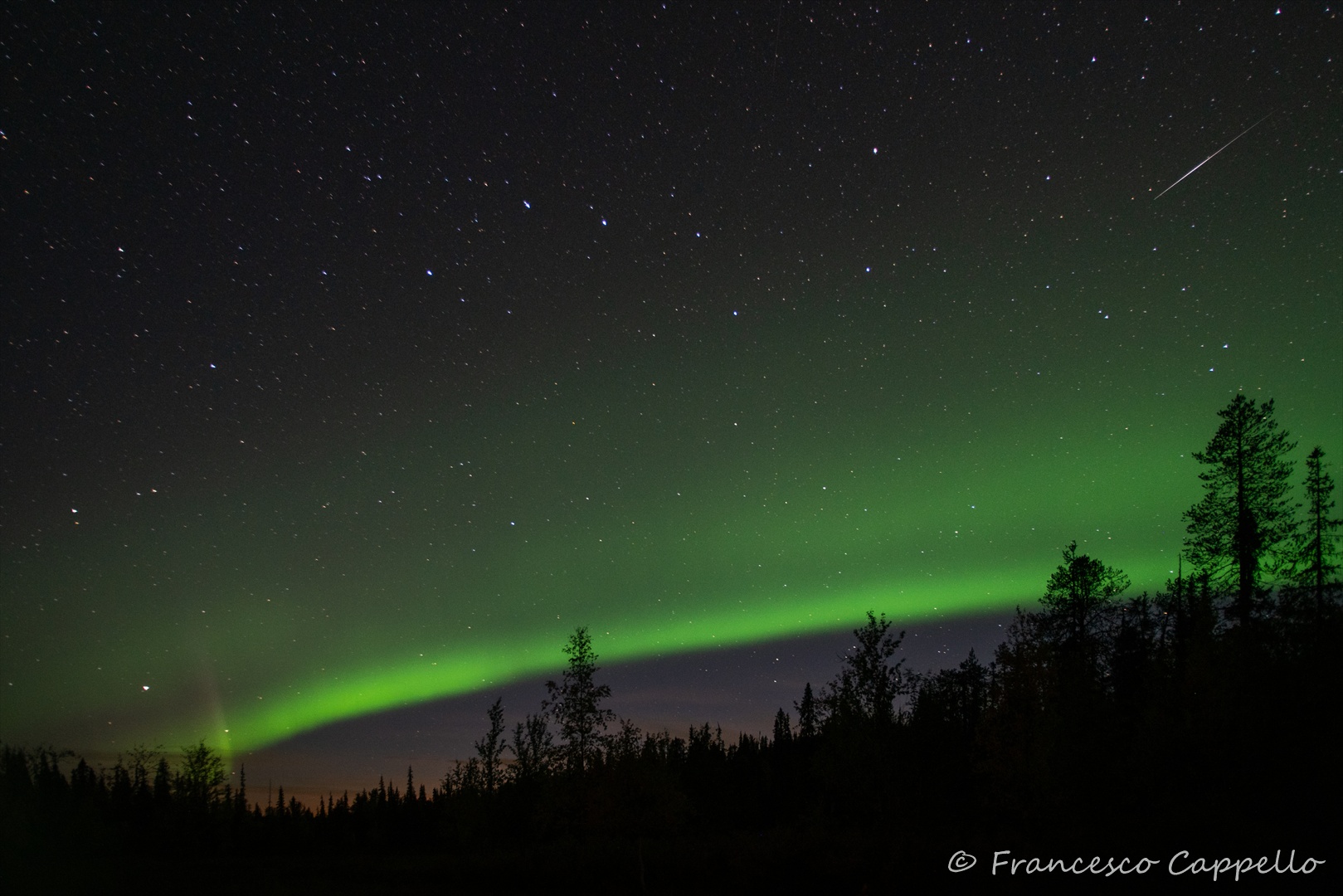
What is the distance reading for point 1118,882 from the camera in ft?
63.6

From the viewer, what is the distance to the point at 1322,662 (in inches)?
1078

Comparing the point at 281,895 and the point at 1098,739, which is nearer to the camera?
the point at 1098,739

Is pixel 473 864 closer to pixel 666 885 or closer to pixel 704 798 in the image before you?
pixel 666 885

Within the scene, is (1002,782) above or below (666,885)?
above

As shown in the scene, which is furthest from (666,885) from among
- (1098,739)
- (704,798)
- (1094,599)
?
(704,798)

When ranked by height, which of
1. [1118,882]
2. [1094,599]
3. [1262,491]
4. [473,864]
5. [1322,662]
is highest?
[1262,491]

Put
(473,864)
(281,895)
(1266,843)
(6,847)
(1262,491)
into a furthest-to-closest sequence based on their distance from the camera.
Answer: (6,847) < (473,864) < (281,895) < (1262,491) < (1266,843)

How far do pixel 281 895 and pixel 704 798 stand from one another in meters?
44.5

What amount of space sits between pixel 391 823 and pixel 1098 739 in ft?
223

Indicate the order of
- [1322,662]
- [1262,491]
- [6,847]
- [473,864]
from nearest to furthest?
1. [1262,491]
2. [1322,662]
3. [473,864]
4. [6,847]

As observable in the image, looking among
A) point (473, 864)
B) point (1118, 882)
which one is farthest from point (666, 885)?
point (1118, 882)

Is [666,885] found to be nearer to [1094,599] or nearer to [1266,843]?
[1266,843]

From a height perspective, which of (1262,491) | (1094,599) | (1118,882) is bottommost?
(1118,882)

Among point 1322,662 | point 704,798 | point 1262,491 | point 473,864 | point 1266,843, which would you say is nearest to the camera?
point 1266,843
